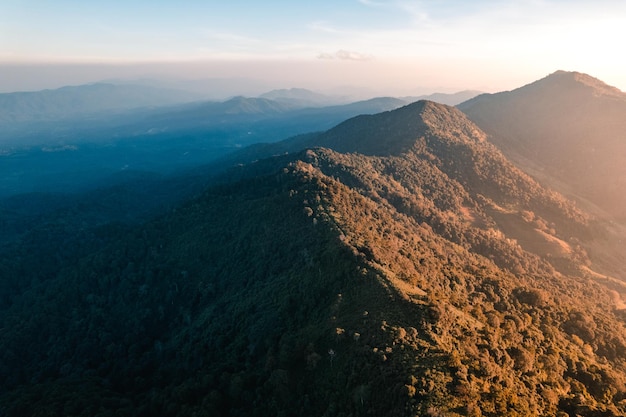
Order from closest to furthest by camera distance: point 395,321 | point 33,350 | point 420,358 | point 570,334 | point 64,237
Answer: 1. point 420,358
2. point 395,321
3. point 570,334
4. point 33,350
5. point 64,237

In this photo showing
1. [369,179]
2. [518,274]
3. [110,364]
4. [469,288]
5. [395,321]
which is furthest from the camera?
[369,179]

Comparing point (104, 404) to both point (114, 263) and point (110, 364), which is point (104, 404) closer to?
point (110, 364)

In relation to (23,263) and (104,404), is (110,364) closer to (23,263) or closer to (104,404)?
(104,404)

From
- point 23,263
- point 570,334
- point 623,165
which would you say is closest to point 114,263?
point 23,263

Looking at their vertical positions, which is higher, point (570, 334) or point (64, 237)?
point (570, 334)

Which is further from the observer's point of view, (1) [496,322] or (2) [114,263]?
(2) [114,263]

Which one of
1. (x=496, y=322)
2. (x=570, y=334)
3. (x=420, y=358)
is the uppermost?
(x=420, y=358)
